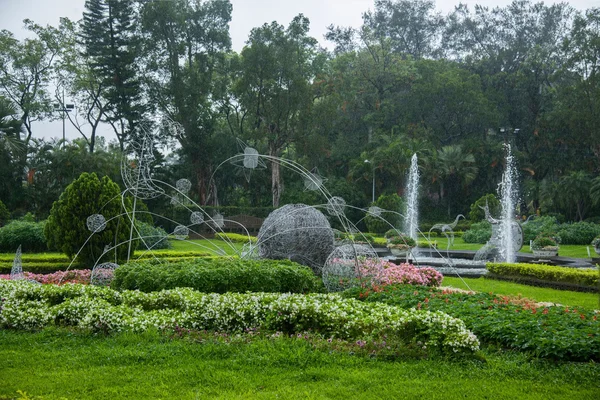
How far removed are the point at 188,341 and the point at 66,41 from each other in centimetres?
3539

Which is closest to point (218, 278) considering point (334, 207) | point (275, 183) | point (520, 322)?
point (334, 207)

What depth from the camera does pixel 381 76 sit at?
133 feet

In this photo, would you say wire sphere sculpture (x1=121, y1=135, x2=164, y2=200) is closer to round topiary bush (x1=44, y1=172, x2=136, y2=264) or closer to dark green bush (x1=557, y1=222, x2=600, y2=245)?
round topiary bush (x1=44, y1=172, x2=136, y2=264)

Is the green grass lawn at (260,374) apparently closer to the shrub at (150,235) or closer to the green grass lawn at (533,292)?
the green grass lawn at (533,292)

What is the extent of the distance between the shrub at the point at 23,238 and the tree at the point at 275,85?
16.5 m

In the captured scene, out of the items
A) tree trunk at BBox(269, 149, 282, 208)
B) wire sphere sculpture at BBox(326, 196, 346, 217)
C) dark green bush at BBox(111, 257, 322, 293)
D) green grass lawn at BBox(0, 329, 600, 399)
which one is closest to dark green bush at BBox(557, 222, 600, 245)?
wire sphere sculpture at BBox(326, 196, 346, 217)

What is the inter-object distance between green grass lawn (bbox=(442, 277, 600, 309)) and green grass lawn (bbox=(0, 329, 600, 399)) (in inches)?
203

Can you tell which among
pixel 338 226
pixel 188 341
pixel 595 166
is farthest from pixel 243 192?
pixel 188 341

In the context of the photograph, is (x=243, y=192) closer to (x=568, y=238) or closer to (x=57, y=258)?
(x=568, y=238)

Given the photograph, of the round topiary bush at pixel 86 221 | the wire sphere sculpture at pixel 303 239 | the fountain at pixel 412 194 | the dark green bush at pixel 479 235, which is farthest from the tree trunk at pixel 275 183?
the wire sphere sculpture at pixel 303 239

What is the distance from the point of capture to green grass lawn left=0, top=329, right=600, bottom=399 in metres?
4.94

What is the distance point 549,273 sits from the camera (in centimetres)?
1283

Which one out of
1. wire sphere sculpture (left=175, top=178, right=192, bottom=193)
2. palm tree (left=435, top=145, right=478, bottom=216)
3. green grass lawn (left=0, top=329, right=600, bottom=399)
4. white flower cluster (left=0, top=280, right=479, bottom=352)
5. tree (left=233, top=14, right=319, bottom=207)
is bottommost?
green grass lawn (left=0, top=329, right=600, bottom=399)

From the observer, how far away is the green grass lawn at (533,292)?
1062 cm
